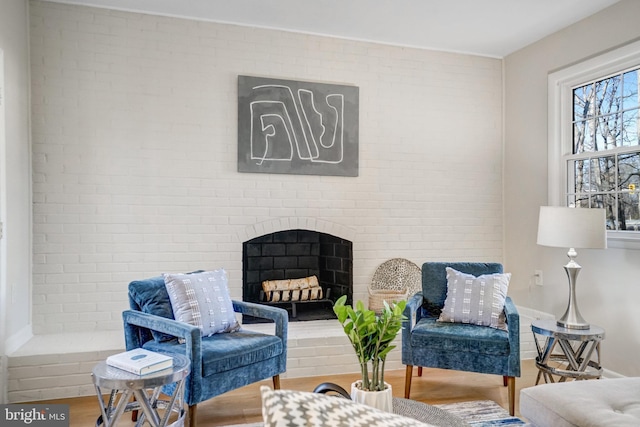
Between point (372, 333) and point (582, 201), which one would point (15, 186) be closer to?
point (372, 333)

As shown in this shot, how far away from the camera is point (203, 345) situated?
2.62m

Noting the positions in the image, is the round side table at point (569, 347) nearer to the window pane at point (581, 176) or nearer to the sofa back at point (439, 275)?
the sofa back at point (439, 275)

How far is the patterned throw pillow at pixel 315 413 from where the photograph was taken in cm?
84

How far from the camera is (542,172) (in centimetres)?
422

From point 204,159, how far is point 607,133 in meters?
3.13

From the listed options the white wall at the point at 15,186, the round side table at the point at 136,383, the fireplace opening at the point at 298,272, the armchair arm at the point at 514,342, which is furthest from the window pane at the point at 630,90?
the white wall at the point at 15,186

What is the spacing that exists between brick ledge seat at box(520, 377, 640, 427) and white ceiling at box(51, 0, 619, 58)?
2.70 metres

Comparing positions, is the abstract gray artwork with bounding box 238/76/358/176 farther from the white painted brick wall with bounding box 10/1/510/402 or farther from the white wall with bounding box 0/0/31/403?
the white wall with bounding box 0/0/31/403

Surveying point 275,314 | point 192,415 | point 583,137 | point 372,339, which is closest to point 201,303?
point 275,314

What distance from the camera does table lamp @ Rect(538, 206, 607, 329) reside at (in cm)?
302

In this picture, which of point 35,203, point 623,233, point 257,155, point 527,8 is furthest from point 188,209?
point 623,233

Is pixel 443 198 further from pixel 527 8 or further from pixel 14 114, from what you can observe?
pixel 14 114

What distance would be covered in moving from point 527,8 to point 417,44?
1025 millimetres

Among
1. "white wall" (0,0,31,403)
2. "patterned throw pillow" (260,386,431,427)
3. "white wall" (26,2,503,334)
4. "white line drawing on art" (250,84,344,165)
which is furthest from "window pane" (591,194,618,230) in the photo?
"white wall" (0,0,31,403)
